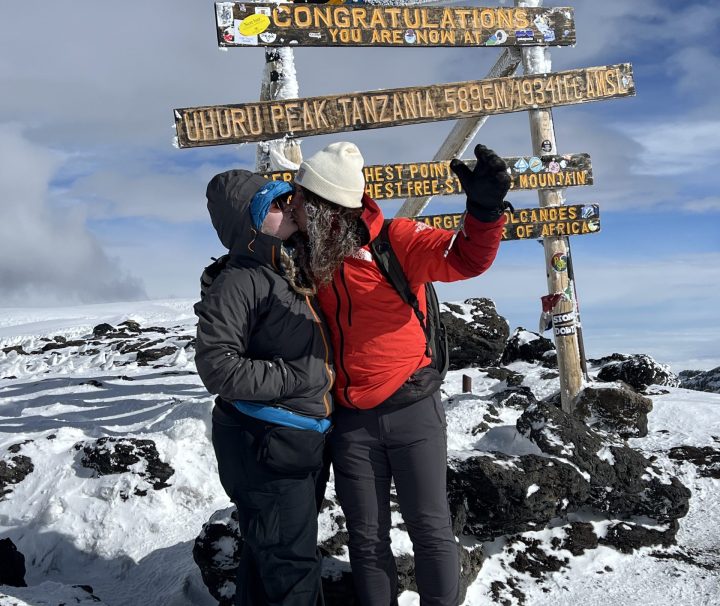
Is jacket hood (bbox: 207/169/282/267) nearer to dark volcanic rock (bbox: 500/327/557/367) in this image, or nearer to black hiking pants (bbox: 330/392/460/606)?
black hiking pants (bbox: 330/392/460/606)

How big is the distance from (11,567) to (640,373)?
896cm

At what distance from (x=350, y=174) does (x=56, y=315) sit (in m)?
31.7

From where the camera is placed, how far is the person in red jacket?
112 inches

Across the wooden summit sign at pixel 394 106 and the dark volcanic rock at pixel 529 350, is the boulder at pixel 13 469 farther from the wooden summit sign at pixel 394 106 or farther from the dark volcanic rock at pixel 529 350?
the dark volcanic rock at pixel 529 350

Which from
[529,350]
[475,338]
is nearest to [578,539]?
[475,338]

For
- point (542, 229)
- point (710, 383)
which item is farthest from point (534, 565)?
point (710, 383)

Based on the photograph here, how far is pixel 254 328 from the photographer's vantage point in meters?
2.84

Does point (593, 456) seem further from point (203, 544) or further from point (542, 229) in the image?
point (542, 229)

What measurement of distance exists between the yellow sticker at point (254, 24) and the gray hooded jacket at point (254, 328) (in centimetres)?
436

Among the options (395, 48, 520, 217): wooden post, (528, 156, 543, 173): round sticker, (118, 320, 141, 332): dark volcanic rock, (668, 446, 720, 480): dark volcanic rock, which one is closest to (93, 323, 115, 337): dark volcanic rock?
(118, 320, 141, 332): dark volcanic rock

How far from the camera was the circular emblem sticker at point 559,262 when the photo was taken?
8.53 meters

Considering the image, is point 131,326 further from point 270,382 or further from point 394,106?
point 270,382

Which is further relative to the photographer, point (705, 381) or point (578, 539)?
point (705, 381)

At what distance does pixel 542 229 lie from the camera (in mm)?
8398
